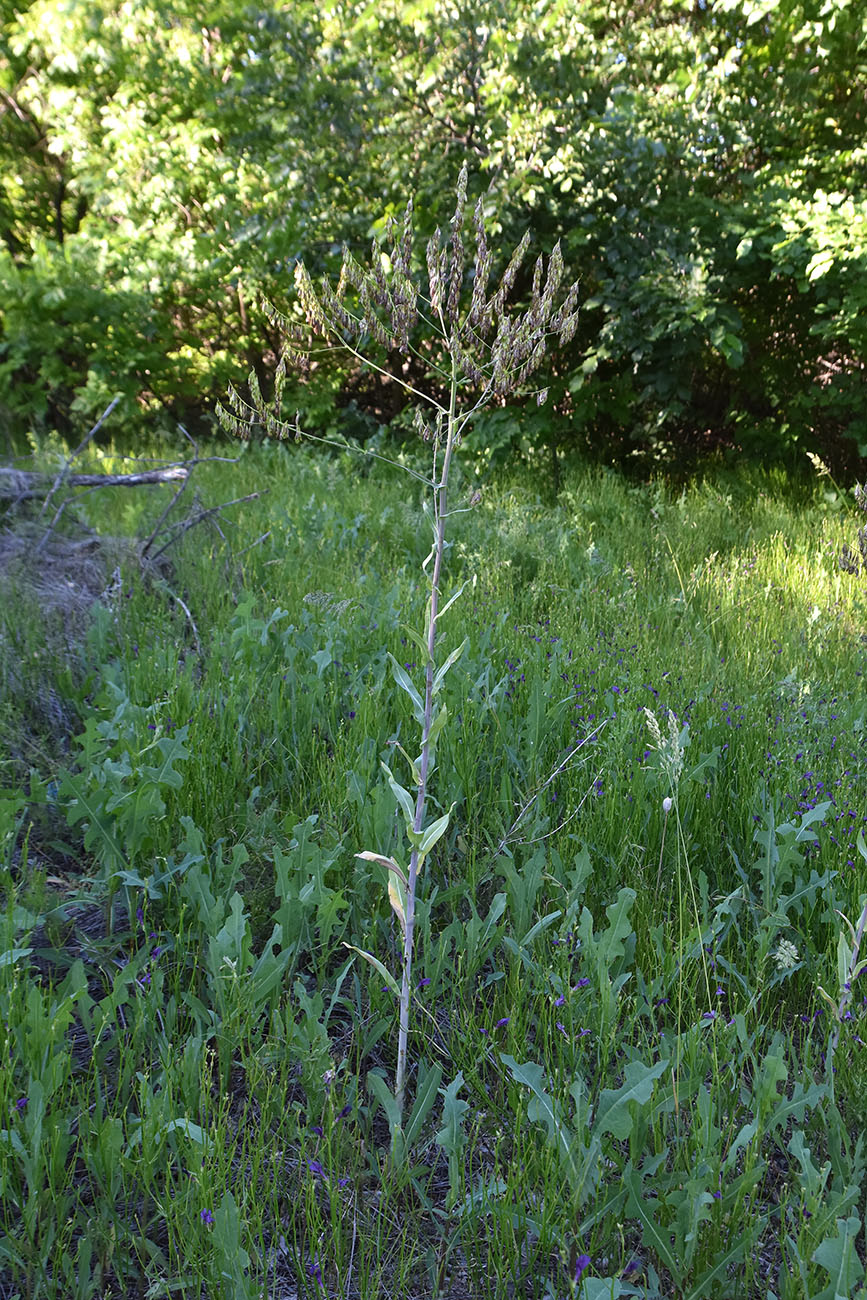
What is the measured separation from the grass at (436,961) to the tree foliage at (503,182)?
337 centimetres

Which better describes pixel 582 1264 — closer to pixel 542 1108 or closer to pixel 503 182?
pixel 542 1108

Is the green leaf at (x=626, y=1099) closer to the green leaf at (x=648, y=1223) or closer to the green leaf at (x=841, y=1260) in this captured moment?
the green leaf at (x=648, y=1223)

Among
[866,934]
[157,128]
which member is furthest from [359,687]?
[157,128]

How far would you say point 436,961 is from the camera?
5.86ft

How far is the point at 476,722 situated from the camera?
2.61 m

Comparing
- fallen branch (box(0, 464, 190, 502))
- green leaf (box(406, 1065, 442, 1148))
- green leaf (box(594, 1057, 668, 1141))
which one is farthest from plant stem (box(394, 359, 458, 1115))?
fallen branch (box(0, 464, 190, 502))

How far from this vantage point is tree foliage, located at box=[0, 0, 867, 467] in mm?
5836

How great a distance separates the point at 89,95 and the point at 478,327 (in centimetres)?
873

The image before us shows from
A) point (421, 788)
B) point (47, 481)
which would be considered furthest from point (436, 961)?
point (47, 481)

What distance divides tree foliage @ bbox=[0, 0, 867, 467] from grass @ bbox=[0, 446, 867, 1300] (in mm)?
3366

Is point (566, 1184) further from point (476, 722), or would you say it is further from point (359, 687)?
point (359, 687)

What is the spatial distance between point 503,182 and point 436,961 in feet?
18.0

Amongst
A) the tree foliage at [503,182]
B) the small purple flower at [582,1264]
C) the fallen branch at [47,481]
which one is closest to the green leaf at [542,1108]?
the small purple flower at [582,1264]

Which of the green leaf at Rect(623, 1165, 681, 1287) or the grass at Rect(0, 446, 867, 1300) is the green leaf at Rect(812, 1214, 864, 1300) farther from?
the green leaf at Rect(623, 1165, 681, 1287)
